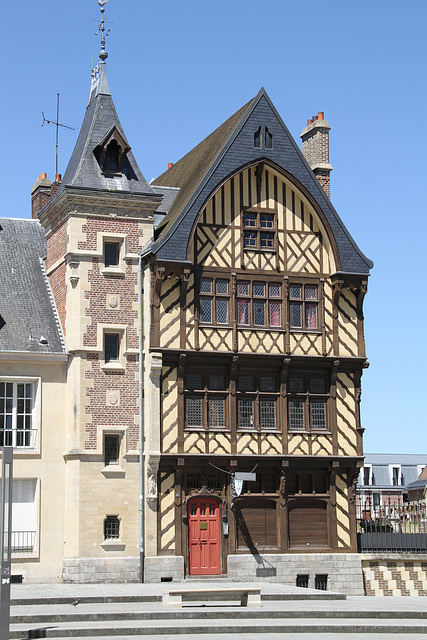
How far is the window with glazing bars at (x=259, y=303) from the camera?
29.3m

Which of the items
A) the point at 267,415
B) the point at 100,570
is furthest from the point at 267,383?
the point at 100,570

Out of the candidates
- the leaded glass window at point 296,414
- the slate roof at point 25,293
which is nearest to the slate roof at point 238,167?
the slate roof at point 25,293

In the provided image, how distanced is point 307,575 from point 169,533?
13.0 ft

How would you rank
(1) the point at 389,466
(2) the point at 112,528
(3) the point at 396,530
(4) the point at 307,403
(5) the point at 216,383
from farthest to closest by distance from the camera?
(1) the point at 389,466 → (3) the point at 396,530 → (4) the point at 307,403 → (5) the point at 216,383 → (2) the point at 112,528

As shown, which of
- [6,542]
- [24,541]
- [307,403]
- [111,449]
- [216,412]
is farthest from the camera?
[307,403]

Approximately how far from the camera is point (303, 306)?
29969 mm

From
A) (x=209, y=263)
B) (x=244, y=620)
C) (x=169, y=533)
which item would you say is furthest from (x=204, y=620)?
(x=209, y=263)

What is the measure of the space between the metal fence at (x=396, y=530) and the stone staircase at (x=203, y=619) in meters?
7.68

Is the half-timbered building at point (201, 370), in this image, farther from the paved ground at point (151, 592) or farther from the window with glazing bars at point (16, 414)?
the paved ground at point (151, 592)

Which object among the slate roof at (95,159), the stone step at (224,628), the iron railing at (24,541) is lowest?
the stone step at (224,628)

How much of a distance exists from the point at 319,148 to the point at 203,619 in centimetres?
1695

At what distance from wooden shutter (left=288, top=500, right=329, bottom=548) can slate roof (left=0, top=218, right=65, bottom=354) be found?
7658mm

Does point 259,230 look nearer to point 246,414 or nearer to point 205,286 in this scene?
point 205,286

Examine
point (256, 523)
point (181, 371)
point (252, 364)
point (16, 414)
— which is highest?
point (252, 364)
